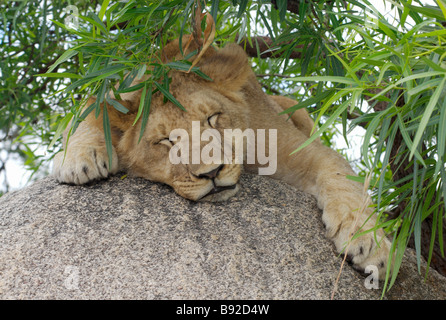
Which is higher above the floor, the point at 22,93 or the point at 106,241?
the point at 22,93

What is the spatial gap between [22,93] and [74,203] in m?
1.41

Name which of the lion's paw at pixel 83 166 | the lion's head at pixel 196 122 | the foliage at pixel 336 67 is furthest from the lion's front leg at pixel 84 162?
the foliage at pixel 336 67

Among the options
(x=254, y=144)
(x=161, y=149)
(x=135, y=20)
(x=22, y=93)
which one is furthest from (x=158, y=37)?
(x=22, y=93)

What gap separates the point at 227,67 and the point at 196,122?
18.9 inches

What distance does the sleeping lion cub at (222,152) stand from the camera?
2193 mm

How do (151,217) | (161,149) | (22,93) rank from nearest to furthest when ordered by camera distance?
(151,217) → (161,149) → (22,93)

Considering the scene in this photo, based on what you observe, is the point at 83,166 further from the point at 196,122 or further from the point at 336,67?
the point at 336,67

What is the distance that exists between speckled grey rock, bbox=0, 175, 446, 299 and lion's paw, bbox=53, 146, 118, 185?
0.14 ft

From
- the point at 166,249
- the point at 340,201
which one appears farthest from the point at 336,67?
the point at 166,249

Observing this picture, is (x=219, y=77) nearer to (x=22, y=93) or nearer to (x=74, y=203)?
(x=74, y=203)

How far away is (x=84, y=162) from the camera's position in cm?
233

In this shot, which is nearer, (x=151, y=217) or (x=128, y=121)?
(x=151, y=217)

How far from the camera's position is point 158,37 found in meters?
2.08

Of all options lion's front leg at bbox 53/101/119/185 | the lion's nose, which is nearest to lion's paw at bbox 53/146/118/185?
lion's front leg at bbox 53/101/119/185
